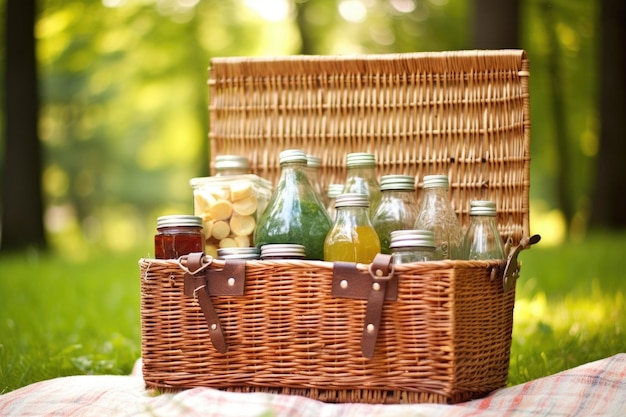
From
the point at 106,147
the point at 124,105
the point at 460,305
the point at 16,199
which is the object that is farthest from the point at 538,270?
the point at 106,147

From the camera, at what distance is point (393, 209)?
8.25 ft

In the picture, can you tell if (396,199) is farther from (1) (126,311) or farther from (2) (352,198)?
(1) (126,311)

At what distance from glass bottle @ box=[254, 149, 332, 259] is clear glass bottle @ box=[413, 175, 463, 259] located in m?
0.31

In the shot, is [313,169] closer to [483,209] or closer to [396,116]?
[396,116]

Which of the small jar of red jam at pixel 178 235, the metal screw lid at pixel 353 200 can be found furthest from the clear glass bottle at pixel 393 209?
the small jar of red jam at pixel 178 235

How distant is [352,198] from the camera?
90.0 inches

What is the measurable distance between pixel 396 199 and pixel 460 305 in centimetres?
48

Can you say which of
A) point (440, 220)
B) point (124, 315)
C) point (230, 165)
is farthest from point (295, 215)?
point (124, 315)

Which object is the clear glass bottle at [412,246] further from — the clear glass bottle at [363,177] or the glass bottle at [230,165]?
the glass bottle at [230,165]

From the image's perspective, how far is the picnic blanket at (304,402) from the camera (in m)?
2.12

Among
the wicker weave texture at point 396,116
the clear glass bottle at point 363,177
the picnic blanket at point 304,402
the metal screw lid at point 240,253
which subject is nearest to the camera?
the picnic blanket at point 304,402

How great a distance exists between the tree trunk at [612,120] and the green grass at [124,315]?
2.42 metres

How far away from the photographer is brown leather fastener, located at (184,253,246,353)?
2258 millimetres

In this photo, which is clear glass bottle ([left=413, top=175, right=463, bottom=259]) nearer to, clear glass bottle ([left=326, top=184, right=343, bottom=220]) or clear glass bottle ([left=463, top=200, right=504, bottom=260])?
clear glass bottle ([left=463, top=200, right=504, bottom=260])
